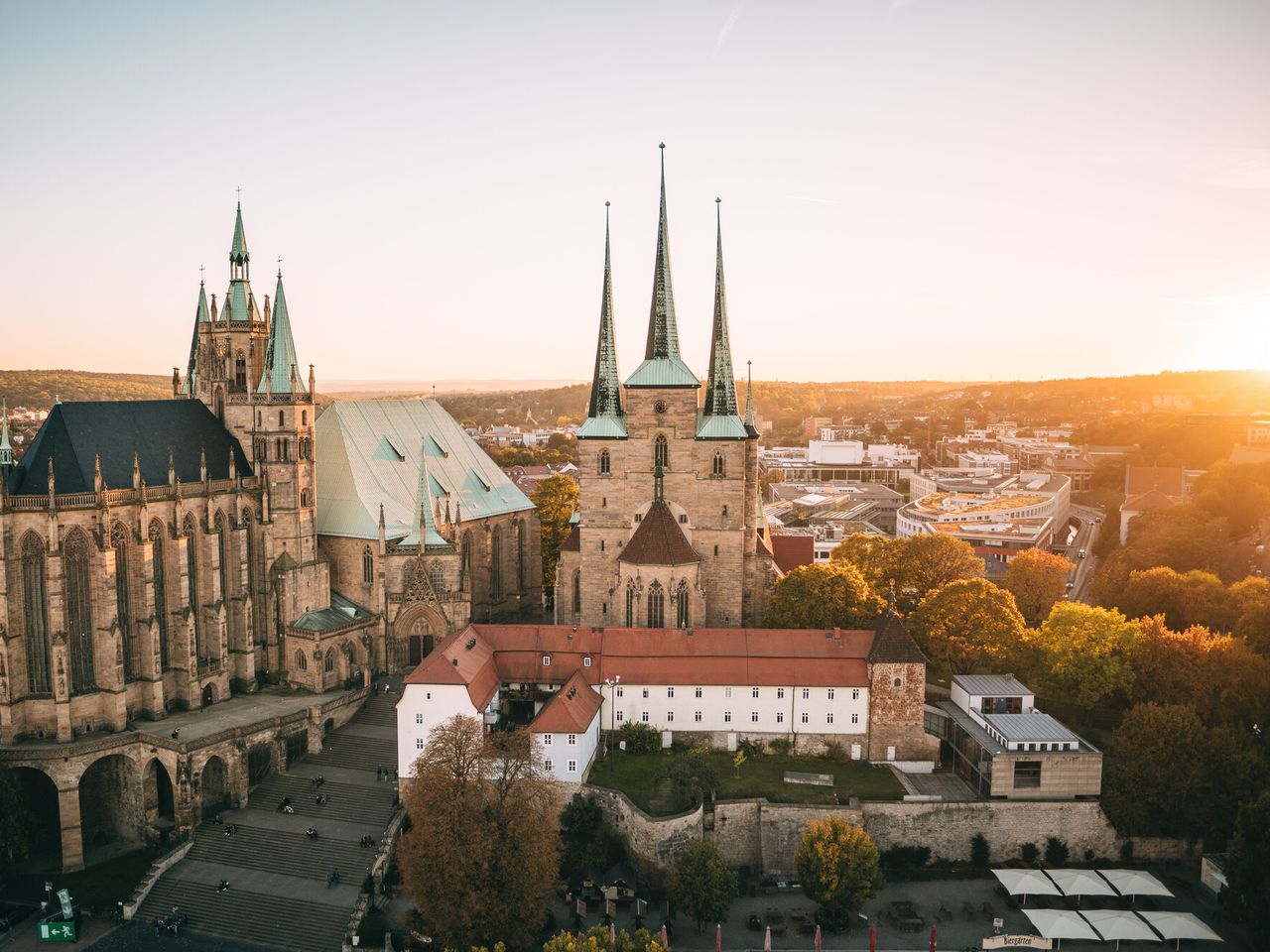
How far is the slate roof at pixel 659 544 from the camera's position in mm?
56094

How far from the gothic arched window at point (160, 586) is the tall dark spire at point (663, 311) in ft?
97.8

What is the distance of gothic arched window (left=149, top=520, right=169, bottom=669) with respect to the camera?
2032 inches

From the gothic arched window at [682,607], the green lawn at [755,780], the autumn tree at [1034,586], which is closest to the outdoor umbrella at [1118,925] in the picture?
the green lawn at [755,780]

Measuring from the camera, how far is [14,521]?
1828 inches

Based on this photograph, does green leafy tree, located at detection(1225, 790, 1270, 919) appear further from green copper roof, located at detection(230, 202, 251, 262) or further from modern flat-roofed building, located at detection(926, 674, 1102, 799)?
green copper roof, located at detection(230, 202, 251, 262)

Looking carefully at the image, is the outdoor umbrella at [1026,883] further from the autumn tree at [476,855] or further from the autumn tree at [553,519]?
the autumn tree at [553,519]

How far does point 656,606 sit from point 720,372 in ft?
50.2

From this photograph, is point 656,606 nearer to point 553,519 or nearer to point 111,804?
point 553,519

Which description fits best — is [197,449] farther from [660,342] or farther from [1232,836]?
[1232,836]

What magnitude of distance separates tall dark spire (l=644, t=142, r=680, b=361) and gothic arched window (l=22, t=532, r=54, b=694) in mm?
34862

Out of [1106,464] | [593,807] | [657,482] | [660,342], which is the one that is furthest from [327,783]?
[1106,464]

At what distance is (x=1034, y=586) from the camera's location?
2680 inches

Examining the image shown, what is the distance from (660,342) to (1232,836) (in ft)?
127

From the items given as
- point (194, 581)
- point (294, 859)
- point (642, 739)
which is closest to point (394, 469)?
point (194, 581)
